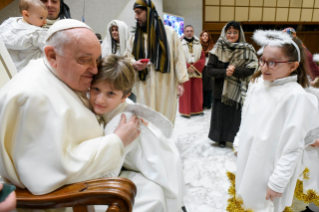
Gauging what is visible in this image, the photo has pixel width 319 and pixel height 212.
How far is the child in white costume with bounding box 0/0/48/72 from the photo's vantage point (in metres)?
1.39

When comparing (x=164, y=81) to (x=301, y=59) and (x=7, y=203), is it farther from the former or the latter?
(x=7, y=203)

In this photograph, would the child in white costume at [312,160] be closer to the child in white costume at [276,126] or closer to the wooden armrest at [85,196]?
the child in white costume at [276,126]

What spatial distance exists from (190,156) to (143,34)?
64.0 inches

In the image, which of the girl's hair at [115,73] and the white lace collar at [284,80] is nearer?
the girl's hair at [115,73]

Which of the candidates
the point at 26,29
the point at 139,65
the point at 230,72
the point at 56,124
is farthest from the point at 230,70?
the point at 56,124

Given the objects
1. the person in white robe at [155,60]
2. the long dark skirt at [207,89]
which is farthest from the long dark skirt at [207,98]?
the person in white robe at [155,60]

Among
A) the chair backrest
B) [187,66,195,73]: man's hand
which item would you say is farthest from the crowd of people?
[187,66,195,73]: man's hand

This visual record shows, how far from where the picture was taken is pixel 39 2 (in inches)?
55.9

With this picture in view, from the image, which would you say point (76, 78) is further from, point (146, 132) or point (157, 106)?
point (157, 106)

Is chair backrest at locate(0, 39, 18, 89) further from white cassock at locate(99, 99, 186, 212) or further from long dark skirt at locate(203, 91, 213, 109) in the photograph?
long dark skirt at locate(203, 91, 213, 109)

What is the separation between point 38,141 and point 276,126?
1301mm

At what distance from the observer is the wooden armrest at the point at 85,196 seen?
785 millimetres

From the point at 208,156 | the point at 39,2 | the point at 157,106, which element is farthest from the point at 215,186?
the point at 39,2

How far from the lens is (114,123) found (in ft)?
3.66
